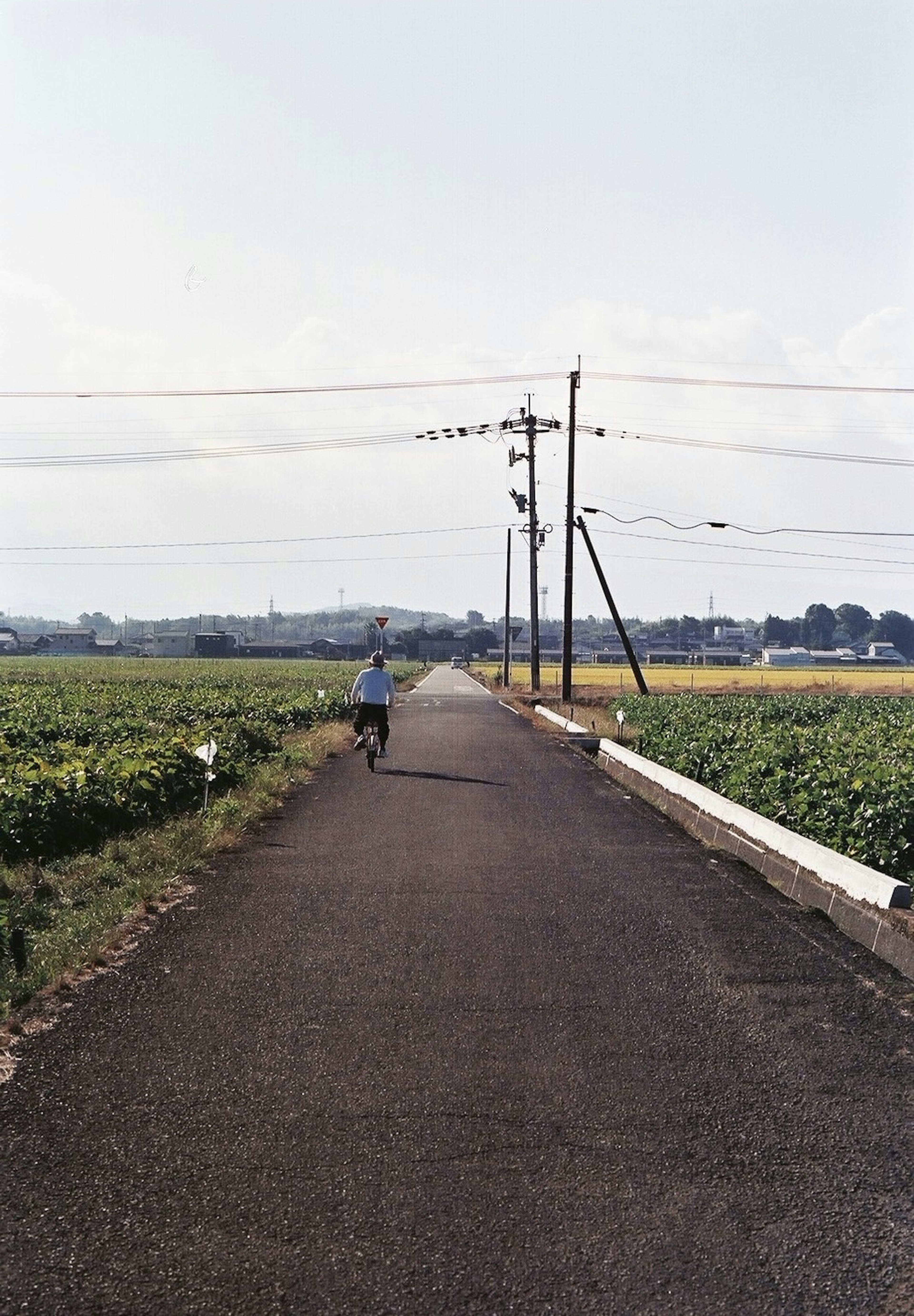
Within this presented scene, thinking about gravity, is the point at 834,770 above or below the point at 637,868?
above

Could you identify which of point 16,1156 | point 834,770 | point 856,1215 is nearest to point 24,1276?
point 16,1156

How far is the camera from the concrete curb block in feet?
28.7

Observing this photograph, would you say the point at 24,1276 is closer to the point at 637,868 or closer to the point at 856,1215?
the point at 856,1215

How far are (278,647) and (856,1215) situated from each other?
17911cm

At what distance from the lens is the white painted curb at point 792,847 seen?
9406 mm

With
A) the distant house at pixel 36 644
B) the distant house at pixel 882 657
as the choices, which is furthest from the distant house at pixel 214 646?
the distant house at pixel 882 657

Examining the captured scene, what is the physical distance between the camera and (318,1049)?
6.11 m

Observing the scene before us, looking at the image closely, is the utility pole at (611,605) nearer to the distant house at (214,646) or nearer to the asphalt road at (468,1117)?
the asphalt road at (468,1117)

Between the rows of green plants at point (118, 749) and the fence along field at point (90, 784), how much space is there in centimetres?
2

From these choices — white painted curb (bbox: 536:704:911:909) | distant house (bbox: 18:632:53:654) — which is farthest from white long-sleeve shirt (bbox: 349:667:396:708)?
distant house (bbox: 18:632:53:654)

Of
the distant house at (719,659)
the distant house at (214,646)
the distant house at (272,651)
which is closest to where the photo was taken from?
the distant house at (719,659)

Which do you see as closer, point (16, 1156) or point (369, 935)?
point (16, 1156)

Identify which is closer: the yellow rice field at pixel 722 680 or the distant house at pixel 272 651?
the yellow rice field at pixel 722 680

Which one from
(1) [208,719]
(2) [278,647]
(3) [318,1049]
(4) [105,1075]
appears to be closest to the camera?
(4) [105,1075]
